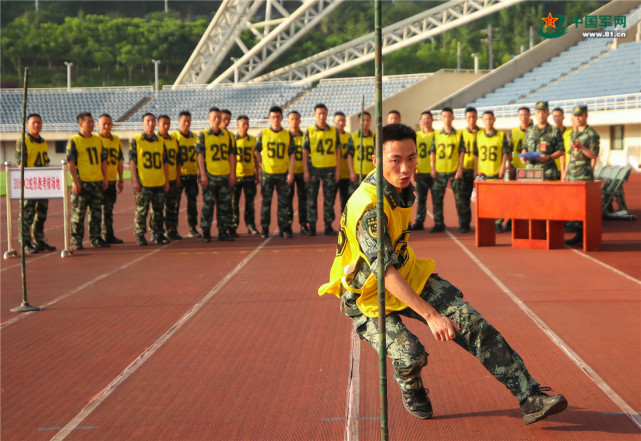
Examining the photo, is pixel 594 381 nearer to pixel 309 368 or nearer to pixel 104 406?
pixel 309 368

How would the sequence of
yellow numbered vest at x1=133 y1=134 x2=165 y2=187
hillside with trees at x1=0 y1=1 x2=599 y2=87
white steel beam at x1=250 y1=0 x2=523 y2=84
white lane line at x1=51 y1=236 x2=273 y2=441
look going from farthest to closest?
hillside with trees at x1=0 y1=1 x2=599 y2=87
white steel beam at x1=250 y1=0 x2=523 y2=84
yellow numbered vest at x1=133 y1=134 x2=165 y2=187
white lane line at x1=51 y1=236 x2=273 y2=441

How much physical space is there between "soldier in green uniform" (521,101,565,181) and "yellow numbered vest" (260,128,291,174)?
3.57 meters

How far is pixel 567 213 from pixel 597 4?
75697 millimetres

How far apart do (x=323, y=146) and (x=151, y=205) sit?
2756 mm

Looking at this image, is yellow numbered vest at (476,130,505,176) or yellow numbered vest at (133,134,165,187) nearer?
yellow numbered vest at (133,134,165,187)

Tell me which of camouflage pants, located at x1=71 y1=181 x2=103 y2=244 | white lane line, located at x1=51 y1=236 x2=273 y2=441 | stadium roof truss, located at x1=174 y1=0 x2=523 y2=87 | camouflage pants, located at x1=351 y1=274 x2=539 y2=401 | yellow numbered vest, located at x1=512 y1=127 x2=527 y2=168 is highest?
stadium roof truss, located at x1=174 y1=0 x2=523 y2=87

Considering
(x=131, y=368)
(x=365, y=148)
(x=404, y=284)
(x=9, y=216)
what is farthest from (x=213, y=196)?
(x=404, y=284)

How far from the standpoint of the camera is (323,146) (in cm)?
1262

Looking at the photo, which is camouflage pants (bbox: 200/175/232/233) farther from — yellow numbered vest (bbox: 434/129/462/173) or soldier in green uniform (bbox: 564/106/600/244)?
soldier in green uniform (bbox: 564/106/600/244)

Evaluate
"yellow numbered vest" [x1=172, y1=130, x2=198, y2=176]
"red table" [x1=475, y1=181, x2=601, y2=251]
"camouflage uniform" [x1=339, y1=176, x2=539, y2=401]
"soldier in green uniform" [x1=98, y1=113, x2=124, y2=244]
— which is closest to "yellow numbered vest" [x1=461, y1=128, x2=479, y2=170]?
"red table" [x1=475, y1=181, x2=601, y2=251]

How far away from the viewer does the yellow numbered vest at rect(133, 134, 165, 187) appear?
40.0 feet

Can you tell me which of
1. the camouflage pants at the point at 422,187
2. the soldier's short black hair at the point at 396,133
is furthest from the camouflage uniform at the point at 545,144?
the soldier's short black hair at the point at 396,133

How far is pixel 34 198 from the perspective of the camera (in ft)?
34.3

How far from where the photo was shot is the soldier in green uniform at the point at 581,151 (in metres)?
11.0
